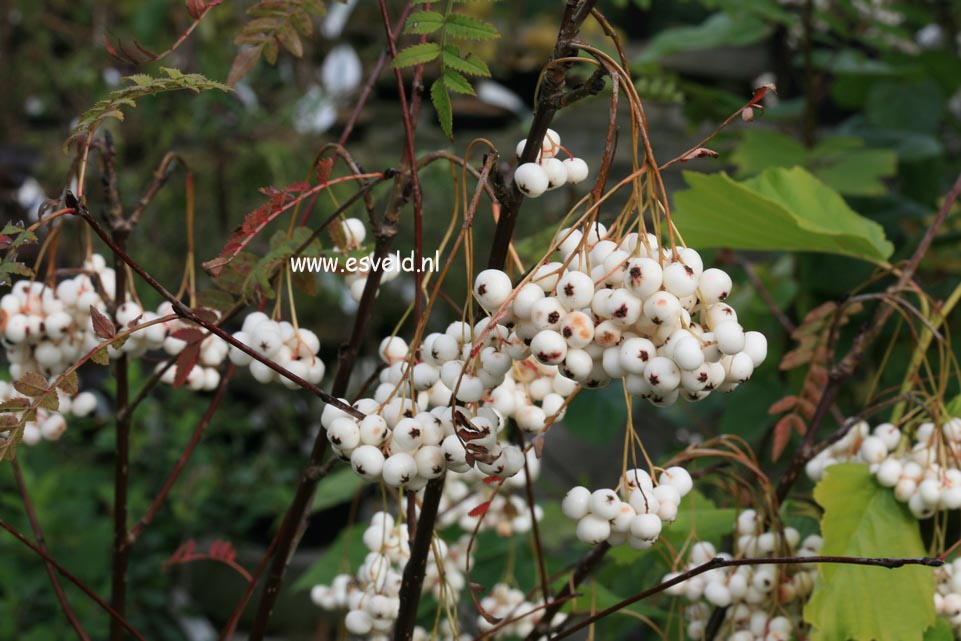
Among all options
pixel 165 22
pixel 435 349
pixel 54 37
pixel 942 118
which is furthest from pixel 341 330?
pixel 435 349

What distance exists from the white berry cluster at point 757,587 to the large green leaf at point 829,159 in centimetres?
72

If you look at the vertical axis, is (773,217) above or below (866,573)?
above

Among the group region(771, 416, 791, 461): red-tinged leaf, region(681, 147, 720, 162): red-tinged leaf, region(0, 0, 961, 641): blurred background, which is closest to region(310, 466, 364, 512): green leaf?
region(0, 0, 961, 641): blurred background

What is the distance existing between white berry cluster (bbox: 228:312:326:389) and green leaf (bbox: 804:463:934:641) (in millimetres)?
346

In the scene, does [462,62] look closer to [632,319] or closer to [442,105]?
[442,105]

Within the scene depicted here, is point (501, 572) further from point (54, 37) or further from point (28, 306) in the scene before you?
point (54, 37)

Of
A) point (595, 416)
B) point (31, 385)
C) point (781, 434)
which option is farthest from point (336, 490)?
point (31, 385)

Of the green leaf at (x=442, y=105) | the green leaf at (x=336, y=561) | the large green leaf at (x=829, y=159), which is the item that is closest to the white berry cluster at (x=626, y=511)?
the green leaf at (x=442, y=105)

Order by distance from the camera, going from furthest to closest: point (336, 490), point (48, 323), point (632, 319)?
1. point (336, 490)
2. point (48, 323)
3. point (632, 319)

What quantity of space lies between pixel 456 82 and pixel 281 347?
18 cm

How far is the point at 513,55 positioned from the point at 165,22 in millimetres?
1130

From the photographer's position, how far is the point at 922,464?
62 cm

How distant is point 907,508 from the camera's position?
0.64 meters

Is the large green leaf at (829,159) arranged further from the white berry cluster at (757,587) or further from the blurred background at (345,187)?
the white berry cluster at (757,587)
